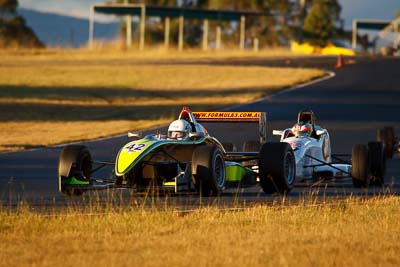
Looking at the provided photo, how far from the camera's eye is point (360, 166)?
17969 mm

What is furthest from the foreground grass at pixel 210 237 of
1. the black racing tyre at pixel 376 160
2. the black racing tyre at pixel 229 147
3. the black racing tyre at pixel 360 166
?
the black racing tyre at pixel 229 147

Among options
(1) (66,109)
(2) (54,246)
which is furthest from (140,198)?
(1) (66,109)

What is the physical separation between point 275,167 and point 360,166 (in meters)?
2.00

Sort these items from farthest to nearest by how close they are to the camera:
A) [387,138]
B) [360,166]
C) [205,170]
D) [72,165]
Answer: [387,138] → [360,166] → [72,165] → [205,170]

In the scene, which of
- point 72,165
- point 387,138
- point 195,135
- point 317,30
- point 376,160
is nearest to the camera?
point 72,165

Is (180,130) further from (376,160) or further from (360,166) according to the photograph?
(376,160)

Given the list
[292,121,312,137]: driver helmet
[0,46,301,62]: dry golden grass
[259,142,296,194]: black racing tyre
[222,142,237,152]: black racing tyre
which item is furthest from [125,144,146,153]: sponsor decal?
[0,46,301,62]: dry golden grass

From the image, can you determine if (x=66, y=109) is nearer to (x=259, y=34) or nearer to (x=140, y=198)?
(x=140, y=198)

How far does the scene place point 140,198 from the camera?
16.3 metres

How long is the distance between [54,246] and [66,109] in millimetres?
28367

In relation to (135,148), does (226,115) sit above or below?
above

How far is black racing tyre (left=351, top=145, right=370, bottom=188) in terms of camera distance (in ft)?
58.8

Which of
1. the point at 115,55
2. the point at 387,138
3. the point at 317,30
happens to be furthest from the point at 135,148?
the point at 317,30

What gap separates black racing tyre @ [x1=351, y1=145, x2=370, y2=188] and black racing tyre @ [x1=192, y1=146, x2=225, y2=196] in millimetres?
A: 2674
